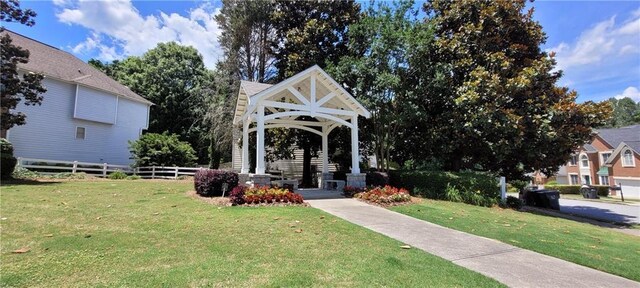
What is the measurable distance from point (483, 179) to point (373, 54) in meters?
7.35

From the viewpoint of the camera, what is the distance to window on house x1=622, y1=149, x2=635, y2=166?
1237 inches

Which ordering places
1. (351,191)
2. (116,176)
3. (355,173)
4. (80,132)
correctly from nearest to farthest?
1. (351,191)
2. (355,173)
3. (116,176)
4. (80,132)

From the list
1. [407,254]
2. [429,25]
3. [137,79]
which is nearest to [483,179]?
[429,25]

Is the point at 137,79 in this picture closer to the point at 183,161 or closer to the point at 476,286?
the point at 183,161

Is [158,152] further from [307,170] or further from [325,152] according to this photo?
[325,152]

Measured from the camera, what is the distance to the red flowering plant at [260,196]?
8938 mm

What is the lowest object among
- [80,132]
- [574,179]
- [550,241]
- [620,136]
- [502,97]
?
[550,241]

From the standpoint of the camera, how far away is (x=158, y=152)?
1972 centimetres

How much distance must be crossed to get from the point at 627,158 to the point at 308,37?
3569cm

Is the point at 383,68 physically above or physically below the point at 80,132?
above

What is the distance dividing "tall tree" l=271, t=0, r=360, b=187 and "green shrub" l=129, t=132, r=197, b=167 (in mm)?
7641

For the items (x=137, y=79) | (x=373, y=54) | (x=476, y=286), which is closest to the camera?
(x=476, y=286)

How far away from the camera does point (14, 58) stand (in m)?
12.9

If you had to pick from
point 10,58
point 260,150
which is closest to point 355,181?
point 260,150
